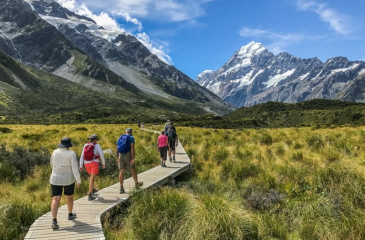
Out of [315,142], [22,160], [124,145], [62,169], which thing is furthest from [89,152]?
[315,142]

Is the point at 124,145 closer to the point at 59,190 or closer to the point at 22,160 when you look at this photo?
the point at 59,190

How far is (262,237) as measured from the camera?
21.4 feet

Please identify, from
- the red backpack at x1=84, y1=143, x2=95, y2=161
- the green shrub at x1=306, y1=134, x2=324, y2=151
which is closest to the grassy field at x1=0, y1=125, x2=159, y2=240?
the red backpack at x1=84, y1=143, x2=95, y2=161

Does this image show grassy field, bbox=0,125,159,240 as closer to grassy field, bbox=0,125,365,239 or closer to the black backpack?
grassy field, bbox=0,125,365,239

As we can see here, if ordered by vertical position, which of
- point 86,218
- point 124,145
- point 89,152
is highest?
point 124,145

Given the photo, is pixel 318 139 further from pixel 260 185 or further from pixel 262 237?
pixel 262 237

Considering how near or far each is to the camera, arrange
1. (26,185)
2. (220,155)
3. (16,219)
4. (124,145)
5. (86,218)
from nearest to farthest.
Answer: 1. (16,219)
2. (86,218)
3. (124,145)
4. (26,185)
5. (220,155)

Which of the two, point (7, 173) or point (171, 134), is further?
point (171, 134)

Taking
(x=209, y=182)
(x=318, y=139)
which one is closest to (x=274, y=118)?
(x=318, y=139)

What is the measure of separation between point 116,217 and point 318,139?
14206mm

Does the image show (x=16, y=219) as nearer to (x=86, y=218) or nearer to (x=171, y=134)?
(x=86, y=218)

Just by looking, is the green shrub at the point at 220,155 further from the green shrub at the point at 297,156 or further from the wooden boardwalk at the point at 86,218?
the wooden boardwalk at the point at 86,218

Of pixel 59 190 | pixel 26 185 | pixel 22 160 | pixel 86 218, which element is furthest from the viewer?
pixel 22 160

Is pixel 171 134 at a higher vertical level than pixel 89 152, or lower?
higher
